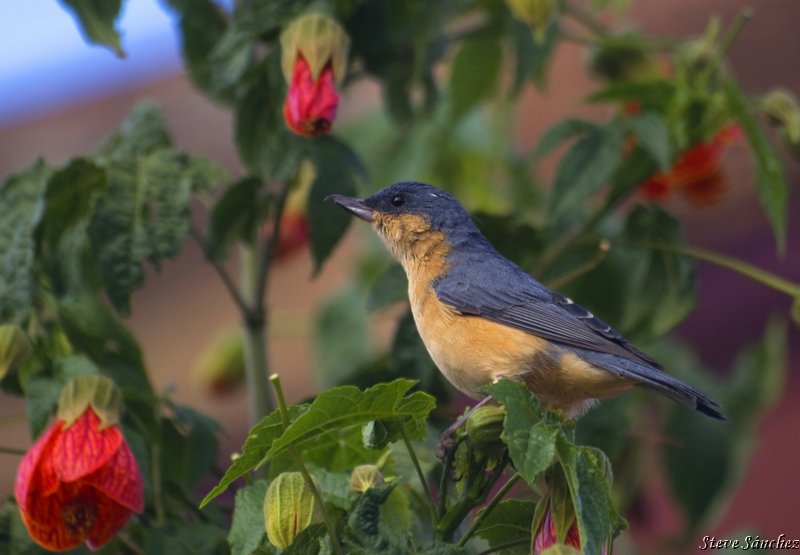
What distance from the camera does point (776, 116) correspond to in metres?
3.65

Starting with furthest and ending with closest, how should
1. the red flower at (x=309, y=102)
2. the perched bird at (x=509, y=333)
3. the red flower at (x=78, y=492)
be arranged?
1. the perched bird at (x=509, y=333)
2. the red flower at (x=309, y=102)
3. the red flower at (x=78, y=492)

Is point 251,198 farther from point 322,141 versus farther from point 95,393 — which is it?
point 95,393

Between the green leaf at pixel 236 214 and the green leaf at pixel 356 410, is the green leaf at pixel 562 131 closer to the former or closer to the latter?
the green leaf at pixel 236 214

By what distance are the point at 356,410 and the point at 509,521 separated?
1.27 ft

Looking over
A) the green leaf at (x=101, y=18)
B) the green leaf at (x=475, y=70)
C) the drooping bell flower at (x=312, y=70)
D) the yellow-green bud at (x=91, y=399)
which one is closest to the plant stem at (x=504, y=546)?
the yellow-green bud at (x=91, y=399)

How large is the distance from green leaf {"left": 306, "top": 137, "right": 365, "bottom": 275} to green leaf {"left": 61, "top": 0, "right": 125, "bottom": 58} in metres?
0.60

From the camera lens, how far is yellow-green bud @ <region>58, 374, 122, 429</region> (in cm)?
283

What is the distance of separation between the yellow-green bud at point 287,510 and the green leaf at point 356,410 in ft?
0.24

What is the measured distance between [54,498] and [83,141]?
17.0ft

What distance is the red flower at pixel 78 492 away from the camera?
2707mm

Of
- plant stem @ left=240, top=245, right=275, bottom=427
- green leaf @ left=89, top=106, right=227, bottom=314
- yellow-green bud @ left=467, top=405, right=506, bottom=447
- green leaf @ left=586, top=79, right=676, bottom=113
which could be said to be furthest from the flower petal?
green leaf @ left=586, top=79, right=676, bottom=113

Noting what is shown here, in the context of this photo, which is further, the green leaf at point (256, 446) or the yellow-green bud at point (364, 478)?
the yellow-green bud at point (364, 478)

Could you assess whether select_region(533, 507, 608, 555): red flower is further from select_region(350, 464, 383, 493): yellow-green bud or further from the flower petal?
the flower petal

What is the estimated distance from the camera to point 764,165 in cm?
347
